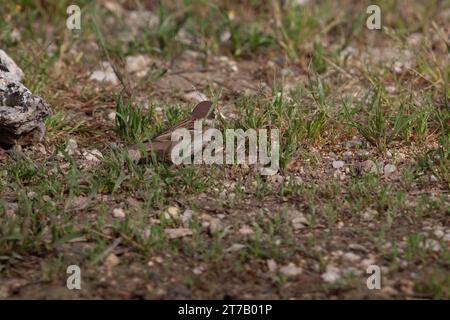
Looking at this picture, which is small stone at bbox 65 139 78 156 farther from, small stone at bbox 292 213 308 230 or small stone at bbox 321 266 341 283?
small stone at bbox 321 266 341 283

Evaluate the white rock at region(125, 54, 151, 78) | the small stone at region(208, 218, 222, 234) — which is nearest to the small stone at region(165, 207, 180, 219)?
the small stone at region(208, 218, 222, 234)

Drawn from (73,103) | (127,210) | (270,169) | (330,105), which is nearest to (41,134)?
(73,103)

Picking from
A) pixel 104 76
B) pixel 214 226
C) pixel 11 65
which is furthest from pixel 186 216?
pixel 104 76

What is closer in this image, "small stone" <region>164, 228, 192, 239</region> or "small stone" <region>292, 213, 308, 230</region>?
"small stone" <region>164, 228, 192, 239</region>

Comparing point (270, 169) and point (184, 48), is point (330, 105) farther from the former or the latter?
point (184, 48)

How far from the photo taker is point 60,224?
4.50m

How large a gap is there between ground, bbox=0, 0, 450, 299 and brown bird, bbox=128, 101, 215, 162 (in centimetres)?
8

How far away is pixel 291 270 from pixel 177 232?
68 cm

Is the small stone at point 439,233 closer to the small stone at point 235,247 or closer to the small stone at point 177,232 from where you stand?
the small stone at point 235,247

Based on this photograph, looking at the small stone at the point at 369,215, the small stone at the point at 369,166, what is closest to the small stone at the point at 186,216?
the small stone at the point at 369,215

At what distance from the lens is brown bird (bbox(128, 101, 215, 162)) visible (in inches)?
202

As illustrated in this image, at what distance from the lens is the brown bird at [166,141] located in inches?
202

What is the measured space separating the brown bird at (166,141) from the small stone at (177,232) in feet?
2.21

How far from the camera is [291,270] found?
13.9 feet
